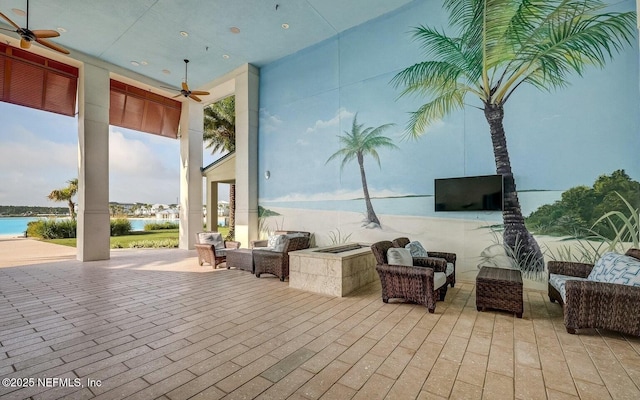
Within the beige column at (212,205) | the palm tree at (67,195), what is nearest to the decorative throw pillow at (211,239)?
the beige column at (212,205)

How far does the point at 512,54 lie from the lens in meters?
5.02

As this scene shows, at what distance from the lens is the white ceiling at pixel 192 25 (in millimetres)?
6133

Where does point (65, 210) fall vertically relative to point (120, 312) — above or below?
above

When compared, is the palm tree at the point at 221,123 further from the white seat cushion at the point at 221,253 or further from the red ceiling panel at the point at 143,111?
the white seat cushion at the point at 221,253

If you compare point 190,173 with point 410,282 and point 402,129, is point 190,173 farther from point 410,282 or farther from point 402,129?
point 410,282

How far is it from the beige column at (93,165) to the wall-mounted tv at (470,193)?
9023mm

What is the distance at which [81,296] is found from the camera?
4.48 meters

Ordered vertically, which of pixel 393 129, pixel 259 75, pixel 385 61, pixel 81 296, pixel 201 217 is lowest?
Answer: pixel 81 296

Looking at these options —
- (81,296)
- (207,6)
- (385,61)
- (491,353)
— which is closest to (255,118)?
(207,6)

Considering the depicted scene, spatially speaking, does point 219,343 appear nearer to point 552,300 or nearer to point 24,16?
point 552,300

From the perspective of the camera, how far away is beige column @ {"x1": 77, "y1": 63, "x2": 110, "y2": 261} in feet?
25.7

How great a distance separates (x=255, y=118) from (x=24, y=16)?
556 cm

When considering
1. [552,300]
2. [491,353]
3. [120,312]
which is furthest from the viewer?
[552,300]

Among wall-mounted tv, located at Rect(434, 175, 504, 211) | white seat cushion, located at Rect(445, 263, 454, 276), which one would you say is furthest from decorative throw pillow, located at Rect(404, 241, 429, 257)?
wall-mounted tv, located at Rect(434, 175, 504, 211)
